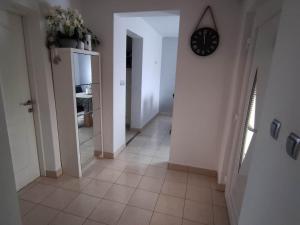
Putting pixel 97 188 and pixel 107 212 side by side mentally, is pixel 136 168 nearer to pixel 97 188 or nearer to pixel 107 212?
pixel 97 188

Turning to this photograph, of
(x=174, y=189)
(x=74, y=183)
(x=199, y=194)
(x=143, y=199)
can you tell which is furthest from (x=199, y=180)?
(x=74, y=183)

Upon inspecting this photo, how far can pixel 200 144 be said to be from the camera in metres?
2.49

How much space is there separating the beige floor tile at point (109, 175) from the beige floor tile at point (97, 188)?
8 centimetres

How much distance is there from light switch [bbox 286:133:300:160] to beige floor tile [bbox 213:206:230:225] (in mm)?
1391

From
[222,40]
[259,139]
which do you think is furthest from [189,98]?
[259,139]

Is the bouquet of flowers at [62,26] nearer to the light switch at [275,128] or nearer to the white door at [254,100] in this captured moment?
the white door at [254,100]

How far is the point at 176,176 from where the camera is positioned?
2514 mm

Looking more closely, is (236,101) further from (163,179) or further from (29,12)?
(29,12)

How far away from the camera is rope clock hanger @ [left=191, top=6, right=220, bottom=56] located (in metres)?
2.10

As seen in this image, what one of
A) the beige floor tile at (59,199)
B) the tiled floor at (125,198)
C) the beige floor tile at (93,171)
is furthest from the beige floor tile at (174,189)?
the beige floor tile at (59,199)

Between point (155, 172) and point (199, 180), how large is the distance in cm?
61

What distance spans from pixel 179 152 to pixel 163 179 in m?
0.43

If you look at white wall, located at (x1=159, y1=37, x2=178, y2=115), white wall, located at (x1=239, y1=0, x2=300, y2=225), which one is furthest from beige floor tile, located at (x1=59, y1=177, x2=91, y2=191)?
white wall, located at (x1=159, y1=37, x2=178, y2=115)

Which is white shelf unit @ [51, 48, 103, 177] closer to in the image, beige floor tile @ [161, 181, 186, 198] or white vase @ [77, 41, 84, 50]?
white vase @ [77, 41, 84, 50]
